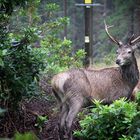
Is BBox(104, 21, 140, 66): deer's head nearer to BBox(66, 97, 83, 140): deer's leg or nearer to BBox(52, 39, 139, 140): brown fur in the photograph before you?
BBox(52, 39, 139, 140): brown fur

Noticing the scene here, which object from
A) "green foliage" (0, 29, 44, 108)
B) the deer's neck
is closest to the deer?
the deer's neck

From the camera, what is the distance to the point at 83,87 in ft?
30.3

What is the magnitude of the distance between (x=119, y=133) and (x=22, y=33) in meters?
2.20

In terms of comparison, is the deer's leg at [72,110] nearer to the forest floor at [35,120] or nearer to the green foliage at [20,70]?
the forest floor at [35,120]

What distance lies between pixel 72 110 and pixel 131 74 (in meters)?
1.61

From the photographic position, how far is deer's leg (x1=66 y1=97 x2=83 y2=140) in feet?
30.0

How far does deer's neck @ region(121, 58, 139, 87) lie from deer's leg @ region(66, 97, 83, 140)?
1.32 metres

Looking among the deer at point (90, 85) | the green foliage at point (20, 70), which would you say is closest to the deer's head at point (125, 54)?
the deer at point (90, 85)

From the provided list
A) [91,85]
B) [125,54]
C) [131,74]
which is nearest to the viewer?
[91,85]

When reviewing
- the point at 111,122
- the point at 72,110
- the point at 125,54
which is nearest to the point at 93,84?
the point at 72,110

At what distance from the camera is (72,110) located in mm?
9156

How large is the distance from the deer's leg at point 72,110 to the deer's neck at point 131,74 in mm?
1321

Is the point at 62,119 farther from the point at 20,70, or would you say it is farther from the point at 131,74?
the point at 131,74

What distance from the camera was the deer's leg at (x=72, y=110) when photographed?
30.0ft
